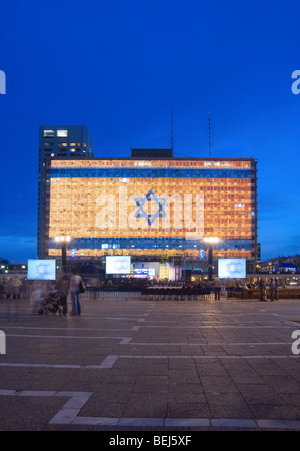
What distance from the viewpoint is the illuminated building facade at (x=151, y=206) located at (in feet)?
419

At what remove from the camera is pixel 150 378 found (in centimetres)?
696

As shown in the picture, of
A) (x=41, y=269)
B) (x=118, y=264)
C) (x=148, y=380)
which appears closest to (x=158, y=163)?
(x=118, y=264)

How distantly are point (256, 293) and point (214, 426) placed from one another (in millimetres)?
29171

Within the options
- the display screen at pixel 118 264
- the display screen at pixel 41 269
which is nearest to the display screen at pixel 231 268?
the display screen at pixel 118 264

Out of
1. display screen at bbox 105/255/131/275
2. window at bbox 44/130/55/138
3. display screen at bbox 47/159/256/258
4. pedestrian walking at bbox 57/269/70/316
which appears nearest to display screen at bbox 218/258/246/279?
display screen at bbox 105/255/131/275

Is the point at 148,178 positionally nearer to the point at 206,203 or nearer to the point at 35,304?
the point at 206,203

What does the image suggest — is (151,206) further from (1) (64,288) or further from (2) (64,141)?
(1) (64,288)

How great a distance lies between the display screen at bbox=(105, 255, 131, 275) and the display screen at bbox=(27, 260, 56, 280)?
11.4m

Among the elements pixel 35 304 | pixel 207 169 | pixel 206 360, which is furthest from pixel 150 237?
pixel 206 360

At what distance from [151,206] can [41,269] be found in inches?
3859

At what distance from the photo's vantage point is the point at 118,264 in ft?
140

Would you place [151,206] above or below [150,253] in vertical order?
above

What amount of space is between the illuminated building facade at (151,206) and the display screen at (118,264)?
274 feet

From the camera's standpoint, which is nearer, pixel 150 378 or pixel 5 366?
pixel 150 378
